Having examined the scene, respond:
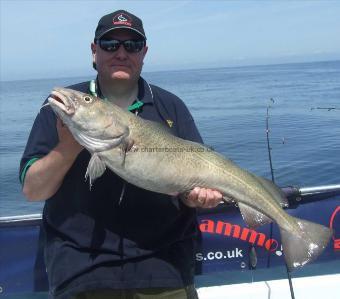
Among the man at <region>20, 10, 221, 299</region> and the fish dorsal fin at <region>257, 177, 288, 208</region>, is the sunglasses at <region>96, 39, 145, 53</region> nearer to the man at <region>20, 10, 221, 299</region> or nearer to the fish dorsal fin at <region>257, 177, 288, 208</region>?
the man at <region>20, 10, 221, 299</region>

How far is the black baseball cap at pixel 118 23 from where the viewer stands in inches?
129

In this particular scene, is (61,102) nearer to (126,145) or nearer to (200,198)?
(126,145)

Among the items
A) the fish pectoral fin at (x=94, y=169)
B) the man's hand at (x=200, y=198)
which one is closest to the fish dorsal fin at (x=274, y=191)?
the man's hand at (x=200, y=198)

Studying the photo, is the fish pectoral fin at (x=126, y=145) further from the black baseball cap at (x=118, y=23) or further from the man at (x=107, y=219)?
the black baseball cap at (x=118, y=23)

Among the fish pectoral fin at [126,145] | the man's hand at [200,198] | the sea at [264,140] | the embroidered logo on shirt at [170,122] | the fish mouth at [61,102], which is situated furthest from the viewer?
the sea at [264,140]

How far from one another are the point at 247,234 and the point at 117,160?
74.0 inches

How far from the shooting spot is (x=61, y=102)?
2877mm

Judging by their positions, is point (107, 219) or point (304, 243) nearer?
point (107, 219)

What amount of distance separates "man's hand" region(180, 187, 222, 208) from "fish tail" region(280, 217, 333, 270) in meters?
0.67

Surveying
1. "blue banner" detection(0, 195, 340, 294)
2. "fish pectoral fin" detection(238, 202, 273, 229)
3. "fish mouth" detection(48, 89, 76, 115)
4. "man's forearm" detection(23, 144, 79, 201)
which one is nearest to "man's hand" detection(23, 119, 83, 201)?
"man's forearm" detection(23, 144, 79, 201)

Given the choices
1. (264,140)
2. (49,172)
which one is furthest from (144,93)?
(264,140)

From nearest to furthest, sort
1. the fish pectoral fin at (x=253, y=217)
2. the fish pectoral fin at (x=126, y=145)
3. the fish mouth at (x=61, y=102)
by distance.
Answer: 1. the fish mouth at (x=61, y=102)
2. the fish pectoral fin at (x=126, y=145)
3. the fish pectoral fin at (x=253, y=217)

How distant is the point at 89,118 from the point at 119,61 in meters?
0.52

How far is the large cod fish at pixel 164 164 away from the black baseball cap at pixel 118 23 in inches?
23.3
